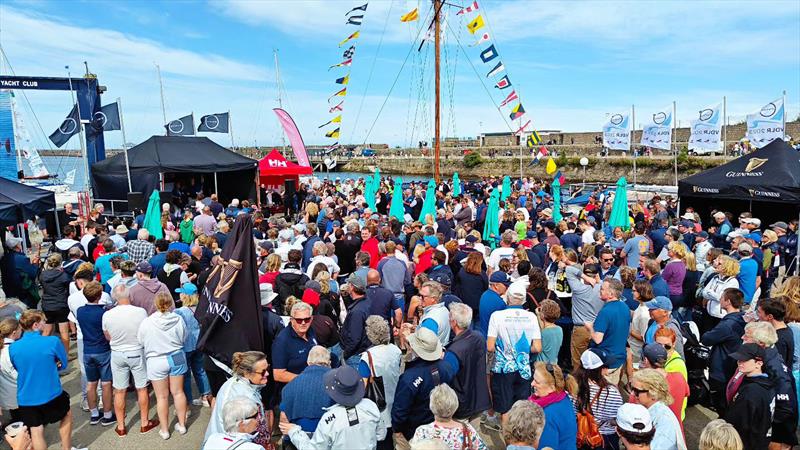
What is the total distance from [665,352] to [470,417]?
1.53 meters

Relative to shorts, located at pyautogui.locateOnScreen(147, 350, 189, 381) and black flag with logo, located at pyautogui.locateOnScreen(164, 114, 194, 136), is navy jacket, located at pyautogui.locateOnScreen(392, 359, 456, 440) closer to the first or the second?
shorts, located at pyautogui.locateOnScreen(147, 350, 189, 381)

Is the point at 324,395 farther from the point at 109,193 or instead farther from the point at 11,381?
the point at 109,193

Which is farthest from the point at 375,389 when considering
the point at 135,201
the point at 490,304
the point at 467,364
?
the point at 135,201

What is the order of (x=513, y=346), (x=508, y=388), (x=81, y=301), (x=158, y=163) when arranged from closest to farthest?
(x=513, y=346)
(x=508, y=388)
(x=81, y=301)
(x=158, y=163)

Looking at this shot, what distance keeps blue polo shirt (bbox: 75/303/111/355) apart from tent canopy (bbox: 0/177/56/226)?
4785 mm

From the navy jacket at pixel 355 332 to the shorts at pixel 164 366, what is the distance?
59.5 inches

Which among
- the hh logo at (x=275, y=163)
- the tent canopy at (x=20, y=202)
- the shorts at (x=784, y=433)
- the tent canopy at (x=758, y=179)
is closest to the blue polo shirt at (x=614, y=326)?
the shorts at (x=784, y=433)

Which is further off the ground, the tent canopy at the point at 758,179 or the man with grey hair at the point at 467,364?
the tent canopy at the point at 758,179

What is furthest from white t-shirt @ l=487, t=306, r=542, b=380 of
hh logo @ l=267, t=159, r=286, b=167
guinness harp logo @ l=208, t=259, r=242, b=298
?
hh logo @ l=267, t=159, r=286, b=167

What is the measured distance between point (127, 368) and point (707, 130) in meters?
14.9

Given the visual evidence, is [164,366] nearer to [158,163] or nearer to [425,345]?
[425,345]

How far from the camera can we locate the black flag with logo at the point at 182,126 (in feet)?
56.8

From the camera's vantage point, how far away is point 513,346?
4238 millimetres

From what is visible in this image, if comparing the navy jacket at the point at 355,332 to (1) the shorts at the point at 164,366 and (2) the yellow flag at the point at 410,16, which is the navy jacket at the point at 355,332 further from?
(2) the yellow flag at the point at 410,16
